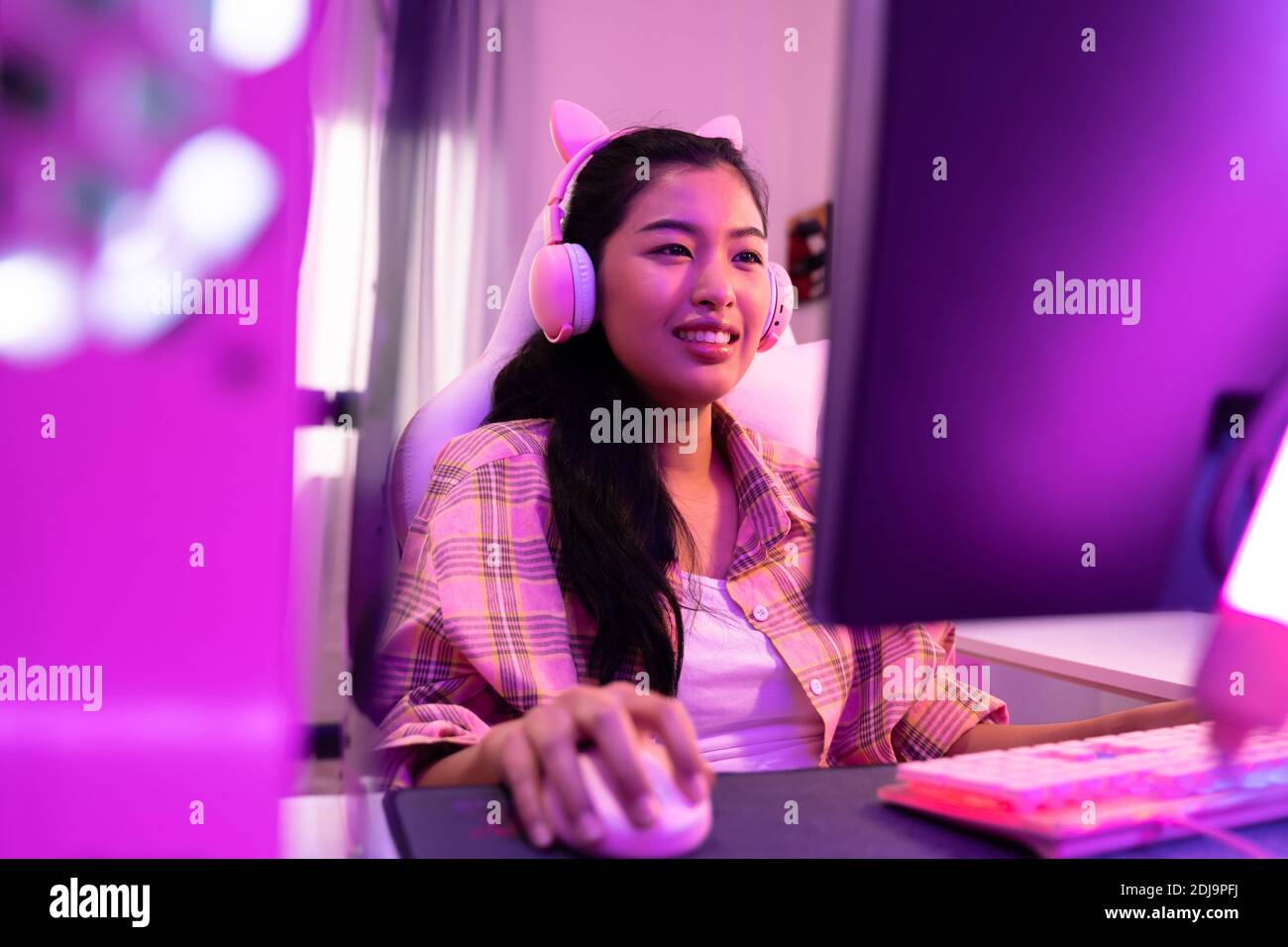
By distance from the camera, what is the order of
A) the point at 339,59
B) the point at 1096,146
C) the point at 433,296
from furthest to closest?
the point at 433,296
the point at 339,59
the point at 1096,146

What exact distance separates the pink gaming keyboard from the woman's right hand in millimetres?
124

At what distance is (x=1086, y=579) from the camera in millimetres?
390

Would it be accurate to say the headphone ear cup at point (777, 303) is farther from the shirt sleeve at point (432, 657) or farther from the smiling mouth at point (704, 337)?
the shirt sleeve at point (432, 657)

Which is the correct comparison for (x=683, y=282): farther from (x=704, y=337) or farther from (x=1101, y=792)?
(x=1101, y=792)

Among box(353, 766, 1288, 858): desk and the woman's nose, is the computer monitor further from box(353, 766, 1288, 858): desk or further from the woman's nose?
the woman's nose

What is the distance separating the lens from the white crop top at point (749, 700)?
0.97m

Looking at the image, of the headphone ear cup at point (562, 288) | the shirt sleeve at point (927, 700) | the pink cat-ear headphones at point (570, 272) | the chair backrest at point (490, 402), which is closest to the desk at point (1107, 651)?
the shirt sleeve at point (927, 700)

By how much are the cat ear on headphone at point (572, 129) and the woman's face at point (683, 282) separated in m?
0.09

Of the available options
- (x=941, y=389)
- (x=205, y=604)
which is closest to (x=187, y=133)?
(x=205, y=604)
